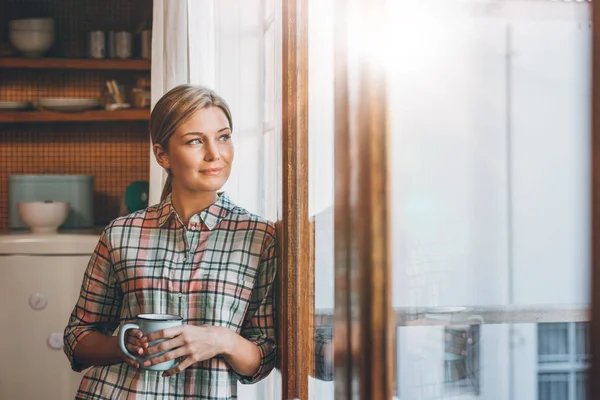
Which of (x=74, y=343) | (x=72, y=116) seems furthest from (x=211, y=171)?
(x=72, y=116)

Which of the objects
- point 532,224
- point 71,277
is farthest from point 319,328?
point 71,277

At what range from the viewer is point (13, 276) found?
275 cm

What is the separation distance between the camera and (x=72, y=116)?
3191 millimetres

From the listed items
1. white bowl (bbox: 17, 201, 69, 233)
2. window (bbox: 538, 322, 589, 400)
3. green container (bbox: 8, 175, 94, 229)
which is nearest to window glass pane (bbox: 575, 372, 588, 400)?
window (bbox: 538, 322, 589, 400)

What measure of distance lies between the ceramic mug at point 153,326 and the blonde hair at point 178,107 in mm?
313

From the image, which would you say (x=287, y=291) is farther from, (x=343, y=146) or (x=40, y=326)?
(x=40, y=326)

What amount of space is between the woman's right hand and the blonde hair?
0.34m

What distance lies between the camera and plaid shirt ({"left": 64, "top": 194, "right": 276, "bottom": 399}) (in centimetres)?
136

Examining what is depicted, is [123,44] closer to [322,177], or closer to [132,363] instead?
[132,363]

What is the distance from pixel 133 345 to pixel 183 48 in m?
0.92

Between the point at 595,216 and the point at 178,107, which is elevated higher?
the point at 178,107

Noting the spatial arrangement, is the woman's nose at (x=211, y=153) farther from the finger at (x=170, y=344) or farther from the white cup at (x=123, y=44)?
the white cup at (x=123, y=44)

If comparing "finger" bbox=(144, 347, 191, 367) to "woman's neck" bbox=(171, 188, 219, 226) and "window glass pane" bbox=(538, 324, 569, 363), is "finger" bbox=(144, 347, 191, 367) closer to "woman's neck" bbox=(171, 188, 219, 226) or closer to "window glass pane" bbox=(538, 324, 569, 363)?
"woman's neck" bbox=(171, 188, 219, 226)

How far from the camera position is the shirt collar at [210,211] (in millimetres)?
1405
